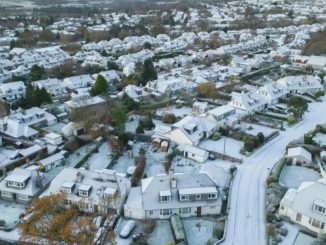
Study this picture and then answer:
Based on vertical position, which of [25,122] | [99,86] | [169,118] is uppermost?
[99,86]

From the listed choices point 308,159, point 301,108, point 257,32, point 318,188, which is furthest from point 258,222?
point 257,32

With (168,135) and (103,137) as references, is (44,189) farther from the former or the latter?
(168,135)

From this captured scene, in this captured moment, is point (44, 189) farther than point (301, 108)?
No

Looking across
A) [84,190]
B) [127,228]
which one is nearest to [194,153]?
[127,228]

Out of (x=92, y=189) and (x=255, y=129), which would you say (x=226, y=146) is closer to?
(x=255, y=129)

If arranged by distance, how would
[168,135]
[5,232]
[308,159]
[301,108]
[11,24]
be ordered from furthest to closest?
[11,24] < [301,108] < [168,135] < [308,159] < [5,232]

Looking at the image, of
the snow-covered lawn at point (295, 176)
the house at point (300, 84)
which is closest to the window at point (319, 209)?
the snow-covered lawn at point (295, 176)

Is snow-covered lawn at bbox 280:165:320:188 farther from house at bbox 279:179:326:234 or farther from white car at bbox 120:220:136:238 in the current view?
white car at bbox 120:220:136:238
